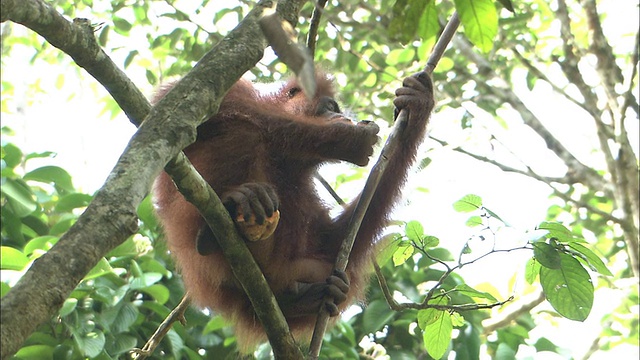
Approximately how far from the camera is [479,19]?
2.22m

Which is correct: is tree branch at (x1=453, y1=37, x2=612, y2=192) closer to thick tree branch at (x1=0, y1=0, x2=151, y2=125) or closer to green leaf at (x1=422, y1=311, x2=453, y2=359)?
green leaf at (x1=422, y1=311, x2=453, y2=359)

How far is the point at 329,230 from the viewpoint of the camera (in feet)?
11.4

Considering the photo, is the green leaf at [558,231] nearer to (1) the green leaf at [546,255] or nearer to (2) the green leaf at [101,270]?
(1) the green leaf at [546,255]

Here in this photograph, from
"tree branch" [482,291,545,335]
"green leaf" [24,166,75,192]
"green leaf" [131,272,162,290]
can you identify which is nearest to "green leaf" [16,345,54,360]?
"green leaf" [131,272,162,290]

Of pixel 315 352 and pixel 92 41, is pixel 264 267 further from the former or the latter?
pixel 92 41

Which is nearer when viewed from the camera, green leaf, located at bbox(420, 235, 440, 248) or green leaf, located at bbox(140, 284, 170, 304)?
green leaf, located at bbox(420, 235, 440, 248)

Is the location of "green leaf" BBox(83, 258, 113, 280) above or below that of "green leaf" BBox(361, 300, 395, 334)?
below

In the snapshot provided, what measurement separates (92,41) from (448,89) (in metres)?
5.10

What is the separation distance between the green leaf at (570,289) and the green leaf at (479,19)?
84cm

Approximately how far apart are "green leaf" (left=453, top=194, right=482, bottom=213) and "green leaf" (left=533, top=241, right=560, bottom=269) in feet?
1.01

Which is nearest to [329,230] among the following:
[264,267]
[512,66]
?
[264,267]

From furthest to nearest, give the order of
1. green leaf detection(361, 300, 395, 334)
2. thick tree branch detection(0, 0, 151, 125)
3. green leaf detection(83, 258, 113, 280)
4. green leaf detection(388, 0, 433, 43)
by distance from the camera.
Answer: green leaf detection(361, 300, 395, 334) < green leaf detection(83, 258, 113, 280) < green leaf detection(388, 0, 433, 43) < thick tree branch detection(0, 0, 151, 125)

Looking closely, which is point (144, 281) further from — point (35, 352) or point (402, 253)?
point (402, 253)

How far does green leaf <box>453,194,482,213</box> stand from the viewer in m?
2.81
